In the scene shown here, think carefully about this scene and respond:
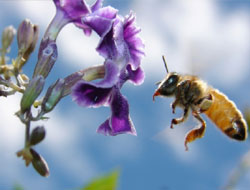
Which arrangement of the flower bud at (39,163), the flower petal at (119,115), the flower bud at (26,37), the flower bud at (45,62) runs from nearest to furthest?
1. the flower bud at (39,163)
2. the flower bud at (45,62)
3. the flower petal at (119,115)
4. the flower bud at (26,37)

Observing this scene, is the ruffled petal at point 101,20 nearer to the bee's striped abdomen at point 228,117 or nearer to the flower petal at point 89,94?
the flower petal at point 89,94

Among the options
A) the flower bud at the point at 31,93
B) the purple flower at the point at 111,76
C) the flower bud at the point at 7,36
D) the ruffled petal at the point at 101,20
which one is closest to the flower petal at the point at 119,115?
the purple flower at the point at 111,76

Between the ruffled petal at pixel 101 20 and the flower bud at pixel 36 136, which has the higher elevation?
the ruffled petal at pixel 101 20

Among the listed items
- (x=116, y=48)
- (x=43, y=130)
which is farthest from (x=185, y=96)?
(x=43, y=130)

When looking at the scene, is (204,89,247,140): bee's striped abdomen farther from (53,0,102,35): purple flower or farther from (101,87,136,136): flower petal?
(53,0,102,35): purple flower

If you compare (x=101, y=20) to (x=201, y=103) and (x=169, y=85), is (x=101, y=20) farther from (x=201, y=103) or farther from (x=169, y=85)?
(x=201, y=103)

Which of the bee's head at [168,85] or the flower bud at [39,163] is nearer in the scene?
the flower bud at [39,163]

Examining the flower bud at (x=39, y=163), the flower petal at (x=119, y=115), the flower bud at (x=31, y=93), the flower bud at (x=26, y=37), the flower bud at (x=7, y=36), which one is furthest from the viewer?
the flower bud at (x=7, y=36)

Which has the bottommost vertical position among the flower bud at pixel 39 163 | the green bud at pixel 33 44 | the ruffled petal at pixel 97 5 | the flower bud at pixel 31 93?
the flower bud at pixel 39 163
